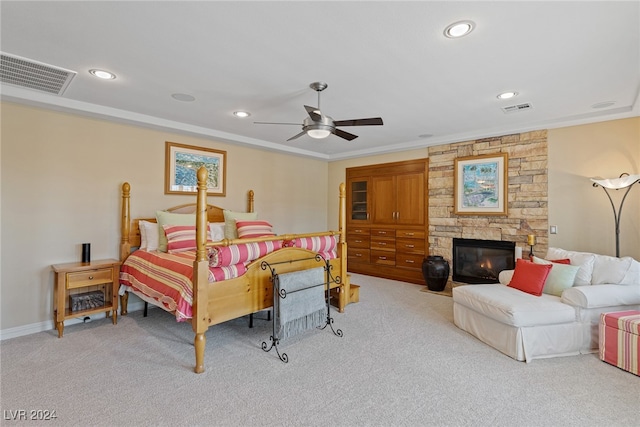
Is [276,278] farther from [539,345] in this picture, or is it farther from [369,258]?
[369,258]

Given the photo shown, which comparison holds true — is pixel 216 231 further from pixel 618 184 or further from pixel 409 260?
pixel 618 184

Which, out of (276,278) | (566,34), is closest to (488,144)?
(566,34)

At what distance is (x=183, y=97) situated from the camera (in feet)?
11.2

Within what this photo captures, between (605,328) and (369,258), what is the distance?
3963 mm

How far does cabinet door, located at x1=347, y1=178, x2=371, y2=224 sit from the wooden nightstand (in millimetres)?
4445

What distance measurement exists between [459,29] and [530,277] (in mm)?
2607

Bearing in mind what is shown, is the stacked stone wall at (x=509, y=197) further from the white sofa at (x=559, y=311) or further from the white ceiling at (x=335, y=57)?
the white sofa at (x=559, y=311)

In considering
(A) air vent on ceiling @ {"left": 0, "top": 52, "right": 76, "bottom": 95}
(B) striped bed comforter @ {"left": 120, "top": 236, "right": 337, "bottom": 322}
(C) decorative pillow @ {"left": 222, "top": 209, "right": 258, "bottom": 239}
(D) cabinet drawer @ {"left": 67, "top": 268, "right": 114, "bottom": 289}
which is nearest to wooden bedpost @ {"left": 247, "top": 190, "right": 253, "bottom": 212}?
(C) decorative pillow @ {"left": 222, "top": 209, "right": 258, "bottom": 239}

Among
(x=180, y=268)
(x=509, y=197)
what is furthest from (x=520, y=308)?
(x=180, y=268)

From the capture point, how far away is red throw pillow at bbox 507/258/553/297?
10.5 feet

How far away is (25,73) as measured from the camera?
2789mm

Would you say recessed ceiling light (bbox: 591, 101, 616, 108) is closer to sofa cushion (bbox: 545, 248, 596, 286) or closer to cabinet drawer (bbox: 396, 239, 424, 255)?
sofa cushion (bbox: 545, 248, 596, 286)

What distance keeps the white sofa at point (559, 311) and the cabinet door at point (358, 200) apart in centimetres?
350

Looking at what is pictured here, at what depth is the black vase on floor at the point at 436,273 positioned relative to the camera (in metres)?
5.07
